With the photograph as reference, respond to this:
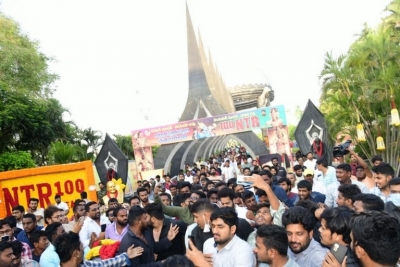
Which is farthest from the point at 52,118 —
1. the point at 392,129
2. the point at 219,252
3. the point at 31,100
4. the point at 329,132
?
the point at 219,252

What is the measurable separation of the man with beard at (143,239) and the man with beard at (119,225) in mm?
704

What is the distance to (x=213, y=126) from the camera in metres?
21.0

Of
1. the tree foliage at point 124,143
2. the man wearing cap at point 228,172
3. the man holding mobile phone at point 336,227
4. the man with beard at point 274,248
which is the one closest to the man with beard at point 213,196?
the man holding mobile phone at point 336,227

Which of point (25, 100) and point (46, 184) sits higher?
point (25, 100)

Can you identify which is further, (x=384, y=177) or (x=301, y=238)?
(x=384, y=177)

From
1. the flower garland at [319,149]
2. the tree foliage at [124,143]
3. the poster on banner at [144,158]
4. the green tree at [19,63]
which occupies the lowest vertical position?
the flower garland at [319,149]

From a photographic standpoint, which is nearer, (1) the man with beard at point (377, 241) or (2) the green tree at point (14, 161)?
(1) the man with beard at point (377, 241)

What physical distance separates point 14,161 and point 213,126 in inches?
341

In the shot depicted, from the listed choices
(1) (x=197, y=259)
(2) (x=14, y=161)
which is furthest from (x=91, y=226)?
(2) (x=14, y=161)

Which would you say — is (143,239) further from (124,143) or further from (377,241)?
(124,143)

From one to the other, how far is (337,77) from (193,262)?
41.1ft

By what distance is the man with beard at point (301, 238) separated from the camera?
138 inches

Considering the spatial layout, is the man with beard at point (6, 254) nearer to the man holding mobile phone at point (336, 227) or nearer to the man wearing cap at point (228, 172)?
the man holding mobile phone at point (336, 227)

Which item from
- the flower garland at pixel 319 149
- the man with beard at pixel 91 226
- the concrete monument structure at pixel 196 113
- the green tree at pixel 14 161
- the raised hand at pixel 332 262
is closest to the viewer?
the raised hand at pixel 332 262
